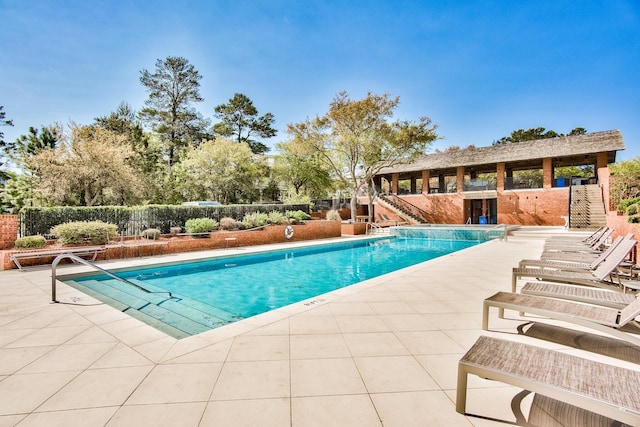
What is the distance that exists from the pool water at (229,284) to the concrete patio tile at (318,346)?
73.2 inches

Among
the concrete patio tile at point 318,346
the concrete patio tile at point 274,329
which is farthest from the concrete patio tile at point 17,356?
the concrete patio tile at point 318,346

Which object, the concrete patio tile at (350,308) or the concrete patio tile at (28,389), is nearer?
the concrete patio tile at (28,389)

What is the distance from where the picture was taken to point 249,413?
6.54 ft

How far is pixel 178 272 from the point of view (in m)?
8.75

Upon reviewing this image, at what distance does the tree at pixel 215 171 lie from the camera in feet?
68.8

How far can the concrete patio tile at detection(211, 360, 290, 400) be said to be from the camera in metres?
2.22

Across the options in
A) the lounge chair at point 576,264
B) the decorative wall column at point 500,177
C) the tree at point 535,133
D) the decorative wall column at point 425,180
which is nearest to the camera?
the lounge chair at point 576,264

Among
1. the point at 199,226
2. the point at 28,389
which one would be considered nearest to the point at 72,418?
the point at 28,389

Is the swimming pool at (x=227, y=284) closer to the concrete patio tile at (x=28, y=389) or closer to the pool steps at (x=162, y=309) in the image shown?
the pool steps at (x=162, y=309)

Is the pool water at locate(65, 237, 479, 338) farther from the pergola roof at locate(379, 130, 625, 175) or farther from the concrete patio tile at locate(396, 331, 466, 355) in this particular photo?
the pergola roof at locate(379, 130, 625, 175)

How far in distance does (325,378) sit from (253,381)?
571mm

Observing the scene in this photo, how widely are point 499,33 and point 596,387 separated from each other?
16.5m

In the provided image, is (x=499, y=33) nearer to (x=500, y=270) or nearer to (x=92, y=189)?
(x=500, y=270)

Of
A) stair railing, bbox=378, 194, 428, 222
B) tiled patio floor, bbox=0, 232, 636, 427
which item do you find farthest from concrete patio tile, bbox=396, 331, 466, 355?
stair railing, bbox=378, 194, 428, 222
